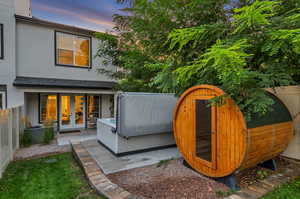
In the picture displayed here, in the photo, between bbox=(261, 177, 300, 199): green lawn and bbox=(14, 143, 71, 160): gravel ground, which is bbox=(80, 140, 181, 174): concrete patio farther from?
bbox=(261, 177, 300, 199): green lawn

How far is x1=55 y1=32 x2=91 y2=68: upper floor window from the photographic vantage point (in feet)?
28.5

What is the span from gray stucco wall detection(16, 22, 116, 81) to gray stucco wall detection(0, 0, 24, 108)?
266 millimetres

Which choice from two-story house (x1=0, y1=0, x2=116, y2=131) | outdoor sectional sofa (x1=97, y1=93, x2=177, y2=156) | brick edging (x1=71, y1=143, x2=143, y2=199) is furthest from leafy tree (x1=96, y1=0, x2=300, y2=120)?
two-story house (x1=0, y1=0, x2=116, y2=131)

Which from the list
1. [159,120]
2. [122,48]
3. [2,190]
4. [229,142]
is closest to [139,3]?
[122,48]

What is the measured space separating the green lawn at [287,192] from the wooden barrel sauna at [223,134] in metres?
0.53

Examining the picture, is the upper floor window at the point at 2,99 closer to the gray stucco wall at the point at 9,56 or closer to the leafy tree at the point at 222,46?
the gray stucco wall at the point at 9,56

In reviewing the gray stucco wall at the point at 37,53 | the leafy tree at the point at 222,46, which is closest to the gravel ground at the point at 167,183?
the leafy tree at the point at 222,46

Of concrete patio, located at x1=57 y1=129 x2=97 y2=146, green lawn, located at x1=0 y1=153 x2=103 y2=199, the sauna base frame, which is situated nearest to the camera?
green lawn, located at x1=0 y1=153 x2=103 y2=199

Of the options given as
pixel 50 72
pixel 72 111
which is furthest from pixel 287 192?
pixel 50 72

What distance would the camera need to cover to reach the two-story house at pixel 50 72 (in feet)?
23.9

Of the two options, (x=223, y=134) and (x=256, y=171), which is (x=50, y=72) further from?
(x=256, y=171)

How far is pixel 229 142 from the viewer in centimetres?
299

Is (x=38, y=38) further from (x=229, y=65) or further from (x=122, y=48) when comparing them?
(x=229, y=65)

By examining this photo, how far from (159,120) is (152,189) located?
2303 millimetres
